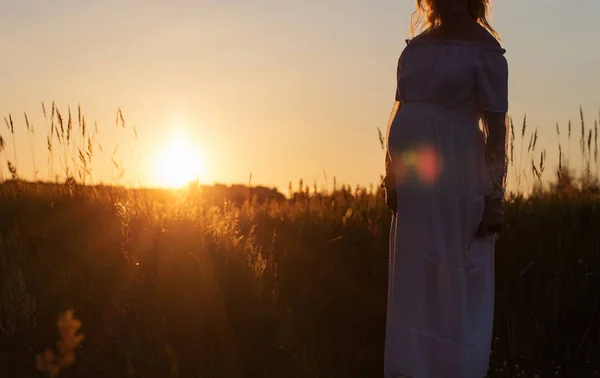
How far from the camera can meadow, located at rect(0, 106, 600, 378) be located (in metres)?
5.12

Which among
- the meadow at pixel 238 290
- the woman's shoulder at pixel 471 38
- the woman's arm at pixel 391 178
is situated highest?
the woman's shoulder at pixel 471 38

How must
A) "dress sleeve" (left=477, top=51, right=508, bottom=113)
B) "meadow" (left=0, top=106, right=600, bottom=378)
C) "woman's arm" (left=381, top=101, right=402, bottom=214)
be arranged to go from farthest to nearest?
"meadow" (left=0, top=106, right=600, bottom=378) < "woman's arm" (left=381, top=101, right=402, bottom=214) < "dress sleeve" (left=477, top=51, right=508, bottom=113)

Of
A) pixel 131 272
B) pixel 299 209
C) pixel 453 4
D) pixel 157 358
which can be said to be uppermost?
pixel 453 4

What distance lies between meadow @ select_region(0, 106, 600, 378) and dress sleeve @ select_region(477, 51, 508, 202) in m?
1.92

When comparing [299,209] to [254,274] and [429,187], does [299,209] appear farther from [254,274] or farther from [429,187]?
[429,187]

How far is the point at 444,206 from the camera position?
379cm

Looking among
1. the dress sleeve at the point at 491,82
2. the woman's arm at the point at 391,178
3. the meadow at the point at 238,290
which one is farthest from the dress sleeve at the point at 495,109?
the meadow at the point at 238,290

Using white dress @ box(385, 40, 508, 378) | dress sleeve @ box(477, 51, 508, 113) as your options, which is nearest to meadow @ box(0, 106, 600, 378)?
white dress @ box(385, 40, 508, 378)

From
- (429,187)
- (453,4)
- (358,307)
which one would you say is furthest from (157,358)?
(453,4)

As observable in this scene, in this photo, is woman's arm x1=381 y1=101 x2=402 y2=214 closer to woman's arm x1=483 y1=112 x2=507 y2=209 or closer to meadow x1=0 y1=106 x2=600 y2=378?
woman's arm x1=483 y1=112 x2=507 y2=209

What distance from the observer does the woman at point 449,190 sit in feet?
12.3

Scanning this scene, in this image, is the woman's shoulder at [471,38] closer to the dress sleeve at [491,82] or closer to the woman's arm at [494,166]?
the dress sleeve at [491,82]

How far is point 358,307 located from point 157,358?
1.89m

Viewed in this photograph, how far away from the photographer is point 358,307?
6.10 meters
